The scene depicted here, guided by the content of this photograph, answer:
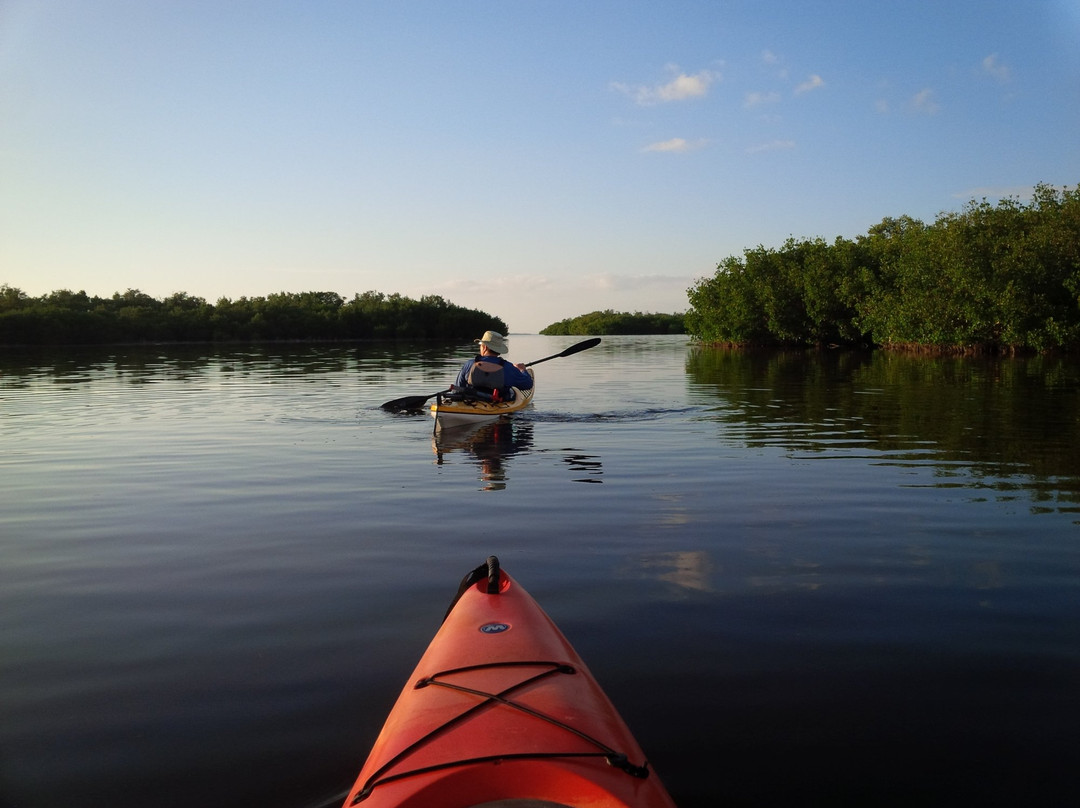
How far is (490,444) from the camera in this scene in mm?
13789

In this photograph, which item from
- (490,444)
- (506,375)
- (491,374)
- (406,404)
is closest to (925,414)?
(506,375)

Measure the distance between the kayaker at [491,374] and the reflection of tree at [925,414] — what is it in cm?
432

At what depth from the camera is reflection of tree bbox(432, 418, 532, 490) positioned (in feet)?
36.1

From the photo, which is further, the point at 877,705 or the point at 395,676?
the point at 395,676

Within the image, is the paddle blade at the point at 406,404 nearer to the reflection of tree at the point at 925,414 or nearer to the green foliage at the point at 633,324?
the reflection of tree at the point at 925,414

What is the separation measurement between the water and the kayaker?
2.48 metres

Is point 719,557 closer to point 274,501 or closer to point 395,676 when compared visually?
point 395,676

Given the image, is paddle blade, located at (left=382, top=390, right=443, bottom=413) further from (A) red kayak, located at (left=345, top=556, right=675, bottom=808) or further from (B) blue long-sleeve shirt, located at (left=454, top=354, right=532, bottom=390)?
(A) red kayak, located at (left=345, top=556, right=675, bottom=808)

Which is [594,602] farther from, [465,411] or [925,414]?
[925,414]

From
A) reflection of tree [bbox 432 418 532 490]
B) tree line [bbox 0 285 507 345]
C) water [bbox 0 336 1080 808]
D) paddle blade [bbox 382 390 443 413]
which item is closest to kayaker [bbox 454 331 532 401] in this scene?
reflection of tree [bbox 432 418 532 490]

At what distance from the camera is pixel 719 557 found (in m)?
6.62

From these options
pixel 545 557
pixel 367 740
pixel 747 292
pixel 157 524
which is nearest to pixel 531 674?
pixel 367 740

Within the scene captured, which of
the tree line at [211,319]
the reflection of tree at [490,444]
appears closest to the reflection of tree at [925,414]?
the reflection of tree at [490,444]

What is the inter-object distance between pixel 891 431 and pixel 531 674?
482 inches
